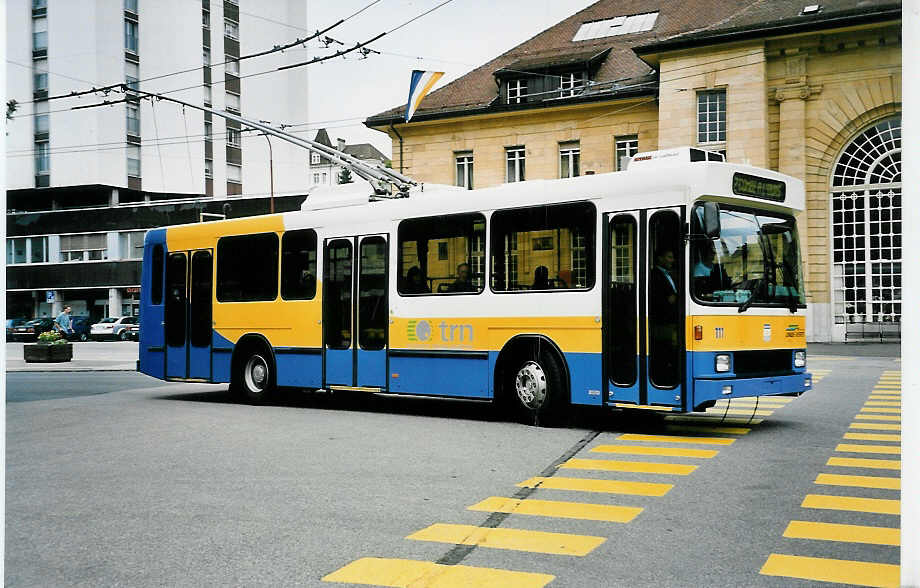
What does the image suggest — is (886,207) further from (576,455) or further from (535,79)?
(576,455)

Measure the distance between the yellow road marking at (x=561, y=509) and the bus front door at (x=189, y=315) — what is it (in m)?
10.3

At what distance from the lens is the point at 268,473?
29.0 feet

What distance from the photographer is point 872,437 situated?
429 inches

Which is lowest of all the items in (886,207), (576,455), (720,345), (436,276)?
(576,455)

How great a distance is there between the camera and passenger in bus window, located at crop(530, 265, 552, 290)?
12.2 metres

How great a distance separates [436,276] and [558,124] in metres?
30.7

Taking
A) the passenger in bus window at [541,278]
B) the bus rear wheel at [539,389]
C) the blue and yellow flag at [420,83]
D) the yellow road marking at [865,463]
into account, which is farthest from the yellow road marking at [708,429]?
the blue and yellow flag at [420,83]

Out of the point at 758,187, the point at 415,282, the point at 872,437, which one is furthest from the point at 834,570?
the point at 415,282

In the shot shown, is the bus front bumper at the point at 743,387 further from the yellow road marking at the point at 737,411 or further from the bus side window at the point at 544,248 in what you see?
the yellow road marking at the point at 737,411

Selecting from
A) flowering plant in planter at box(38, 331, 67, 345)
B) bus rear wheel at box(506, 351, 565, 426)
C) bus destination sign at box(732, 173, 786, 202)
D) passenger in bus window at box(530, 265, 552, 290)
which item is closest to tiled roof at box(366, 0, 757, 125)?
flowering plant in planter at box(38, 331, 67, 345)

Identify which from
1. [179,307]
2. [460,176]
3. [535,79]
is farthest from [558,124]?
[179,307]

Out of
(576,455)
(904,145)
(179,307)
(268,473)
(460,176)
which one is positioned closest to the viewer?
(904,145)

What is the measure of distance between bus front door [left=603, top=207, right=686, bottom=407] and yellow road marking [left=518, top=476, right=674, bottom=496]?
2727 millimetres

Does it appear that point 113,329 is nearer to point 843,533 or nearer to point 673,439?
point 673,439
